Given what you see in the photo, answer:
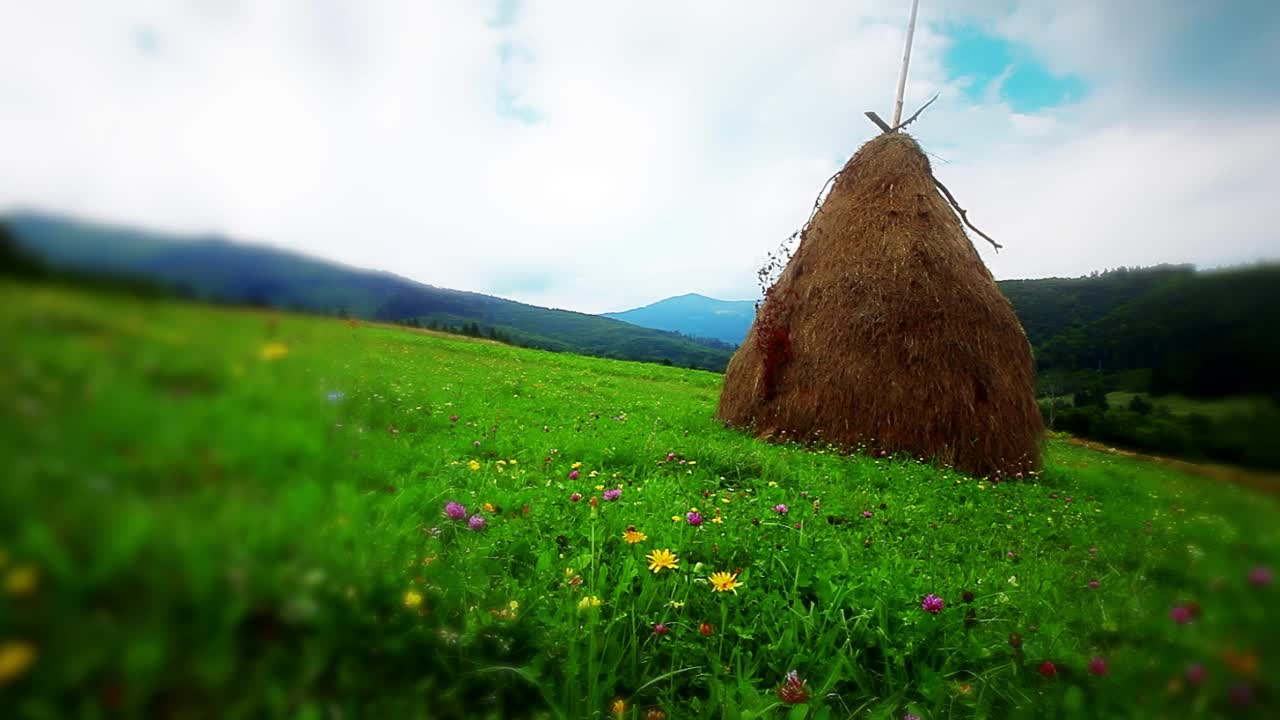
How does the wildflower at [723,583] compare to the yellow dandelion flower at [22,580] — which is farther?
the wildflower at [723,583]

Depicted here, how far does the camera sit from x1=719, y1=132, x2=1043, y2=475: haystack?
8492mm

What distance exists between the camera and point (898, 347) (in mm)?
8664

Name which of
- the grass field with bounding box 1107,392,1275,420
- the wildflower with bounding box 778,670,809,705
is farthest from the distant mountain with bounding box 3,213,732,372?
the wildflower with bounding box 778,670,809,705

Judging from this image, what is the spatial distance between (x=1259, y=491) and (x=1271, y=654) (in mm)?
270

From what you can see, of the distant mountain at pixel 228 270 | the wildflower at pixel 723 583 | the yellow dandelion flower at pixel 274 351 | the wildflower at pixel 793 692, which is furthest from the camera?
the wildflower at pixel 723 583

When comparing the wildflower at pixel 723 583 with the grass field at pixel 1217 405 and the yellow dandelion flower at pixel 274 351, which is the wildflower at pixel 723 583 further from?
the yellow dandelion flower at pixel 274 351

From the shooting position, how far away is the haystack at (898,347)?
849 centimetres

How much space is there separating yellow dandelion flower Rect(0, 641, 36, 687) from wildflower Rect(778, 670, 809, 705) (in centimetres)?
221

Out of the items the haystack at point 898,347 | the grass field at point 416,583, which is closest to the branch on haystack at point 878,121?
the haystack at point 898,347

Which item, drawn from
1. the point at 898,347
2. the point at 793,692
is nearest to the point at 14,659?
the point at 793,692

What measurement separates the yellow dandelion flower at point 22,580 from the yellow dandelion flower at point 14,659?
0.05 meters

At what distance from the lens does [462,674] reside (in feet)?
5.88

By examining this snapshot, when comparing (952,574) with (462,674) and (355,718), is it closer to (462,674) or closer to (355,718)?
(462,674)

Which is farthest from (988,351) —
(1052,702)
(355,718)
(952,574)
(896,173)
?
(355,718)
